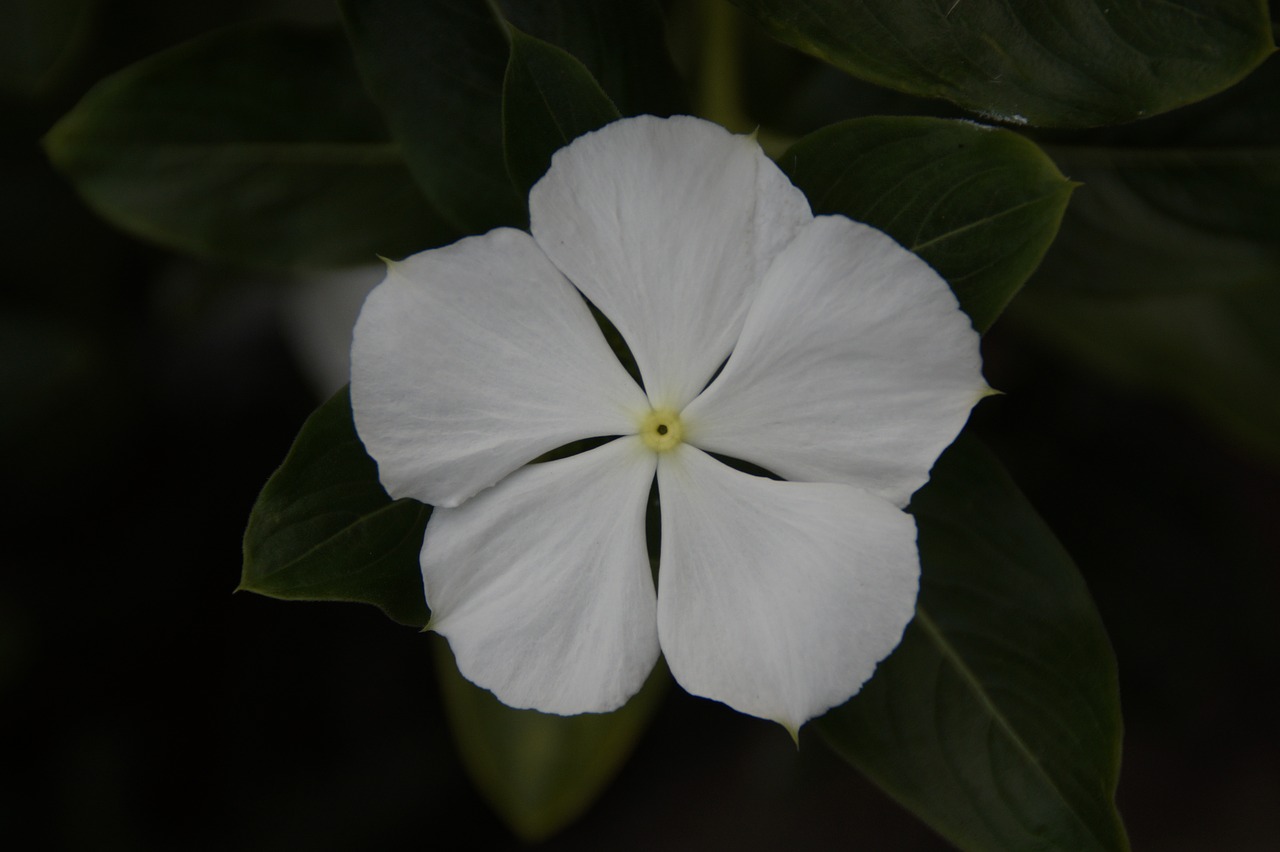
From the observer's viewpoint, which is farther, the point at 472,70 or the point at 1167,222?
the point at 1167,222

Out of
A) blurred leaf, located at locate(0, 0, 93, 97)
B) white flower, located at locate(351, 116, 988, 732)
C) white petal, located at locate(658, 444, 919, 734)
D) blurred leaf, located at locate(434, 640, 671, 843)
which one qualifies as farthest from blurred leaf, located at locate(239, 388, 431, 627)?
blurred leaf, located at locate(0, 0, 93, 97)

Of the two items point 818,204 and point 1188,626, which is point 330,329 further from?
point 1188,626

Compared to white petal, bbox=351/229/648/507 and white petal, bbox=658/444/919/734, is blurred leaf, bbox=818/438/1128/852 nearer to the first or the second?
white petal, bbox=658/444/919/734

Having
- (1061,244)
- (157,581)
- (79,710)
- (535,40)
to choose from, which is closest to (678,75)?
(535,40)

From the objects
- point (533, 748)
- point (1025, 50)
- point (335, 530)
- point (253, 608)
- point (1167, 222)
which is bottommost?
point (253, 608)

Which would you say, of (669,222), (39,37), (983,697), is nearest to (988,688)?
(983,697)

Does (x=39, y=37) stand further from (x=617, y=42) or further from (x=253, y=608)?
(x=253, y=608)

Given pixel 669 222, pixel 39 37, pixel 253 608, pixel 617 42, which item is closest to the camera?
pixel 669 222

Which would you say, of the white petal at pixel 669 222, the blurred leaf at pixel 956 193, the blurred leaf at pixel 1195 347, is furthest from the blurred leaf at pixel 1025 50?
the blurred leaf at pixel 1195 347
